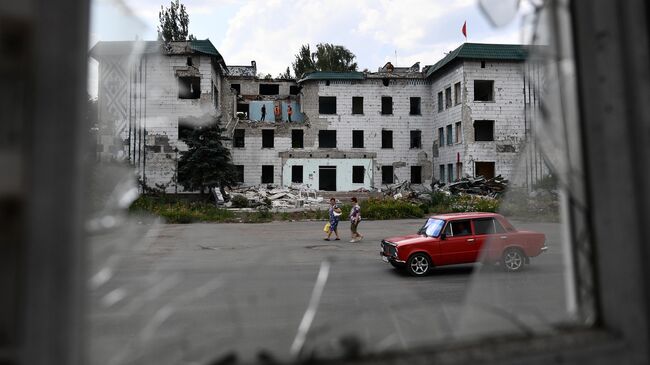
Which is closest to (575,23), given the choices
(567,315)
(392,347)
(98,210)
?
(567,315)

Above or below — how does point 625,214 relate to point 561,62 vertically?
below

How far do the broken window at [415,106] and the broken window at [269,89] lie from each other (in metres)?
11.3

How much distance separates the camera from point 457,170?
3088cm

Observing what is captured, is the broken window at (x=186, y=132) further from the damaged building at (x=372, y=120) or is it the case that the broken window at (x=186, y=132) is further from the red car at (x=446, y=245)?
the red car at (x=446, y=245)

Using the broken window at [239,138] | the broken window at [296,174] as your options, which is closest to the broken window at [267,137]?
the broken window at [239,138]

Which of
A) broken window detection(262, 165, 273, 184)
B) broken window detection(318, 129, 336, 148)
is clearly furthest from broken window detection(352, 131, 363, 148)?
broken window detection(262, 165, 273, 184)

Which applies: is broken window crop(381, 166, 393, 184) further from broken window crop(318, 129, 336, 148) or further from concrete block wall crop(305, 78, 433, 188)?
broken window crop(318, 129, 336, 148)

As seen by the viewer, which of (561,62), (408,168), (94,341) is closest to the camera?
(94,341)

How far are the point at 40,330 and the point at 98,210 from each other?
474mm

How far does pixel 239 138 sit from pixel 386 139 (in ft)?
38.7

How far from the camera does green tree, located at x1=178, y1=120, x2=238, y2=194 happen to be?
1037 inches

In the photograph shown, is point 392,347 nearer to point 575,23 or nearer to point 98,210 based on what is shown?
point 98,210

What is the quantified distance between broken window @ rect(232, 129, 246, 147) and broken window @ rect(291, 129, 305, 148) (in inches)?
150

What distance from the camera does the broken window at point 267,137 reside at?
34.0 m
